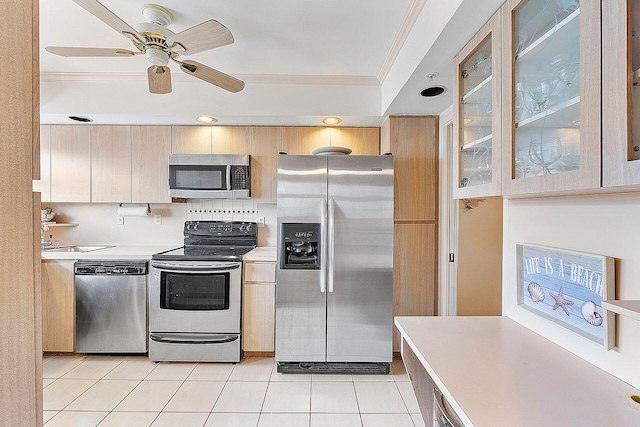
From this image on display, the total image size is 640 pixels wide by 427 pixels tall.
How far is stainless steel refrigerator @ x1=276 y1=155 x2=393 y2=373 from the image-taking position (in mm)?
2654

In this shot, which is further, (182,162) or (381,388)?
(182,162)

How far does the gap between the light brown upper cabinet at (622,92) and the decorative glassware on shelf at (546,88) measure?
13 cm

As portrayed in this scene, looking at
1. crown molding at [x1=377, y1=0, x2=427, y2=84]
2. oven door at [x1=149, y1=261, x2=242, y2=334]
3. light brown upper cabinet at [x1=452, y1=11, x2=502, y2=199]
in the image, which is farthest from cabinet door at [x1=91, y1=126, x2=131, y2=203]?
light brown upper cabinet at [x1=452, y1=11, x2=502, y2=199]

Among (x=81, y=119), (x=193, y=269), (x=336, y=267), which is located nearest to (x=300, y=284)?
(x=336, y=267)

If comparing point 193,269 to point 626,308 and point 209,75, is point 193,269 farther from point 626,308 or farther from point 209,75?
point 626,308

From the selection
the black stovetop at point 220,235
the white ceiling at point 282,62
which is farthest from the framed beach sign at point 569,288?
the black stovetop at point 220,235

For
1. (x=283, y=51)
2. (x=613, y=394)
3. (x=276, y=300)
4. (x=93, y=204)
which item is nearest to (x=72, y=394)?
(x=276, y=300)

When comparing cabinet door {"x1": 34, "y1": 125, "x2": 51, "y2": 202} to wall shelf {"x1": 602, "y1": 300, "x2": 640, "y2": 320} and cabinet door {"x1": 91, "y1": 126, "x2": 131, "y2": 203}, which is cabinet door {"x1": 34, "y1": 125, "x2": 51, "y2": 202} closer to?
cabinet door {"x1": 91, "y1": 126, "x2": 131, "y2": 203}

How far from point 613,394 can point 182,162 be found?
3.18m

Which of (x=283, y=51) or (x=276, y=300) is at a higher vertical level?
(x=283, y=51)

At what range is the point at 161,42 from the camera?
72.1 inches

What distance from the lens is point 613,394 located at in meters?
0.91

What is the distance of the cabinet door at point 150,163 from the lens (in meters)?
3.20

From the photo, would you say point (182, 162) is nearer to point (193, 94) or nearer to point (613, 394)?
point (193, 94)
